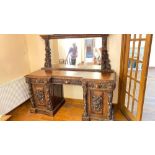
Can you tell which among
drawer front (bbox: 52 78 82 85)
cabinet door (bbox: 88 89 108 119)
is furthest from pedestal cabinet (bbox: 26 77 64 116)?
cabinet door (bbox: 88 89 108 119)

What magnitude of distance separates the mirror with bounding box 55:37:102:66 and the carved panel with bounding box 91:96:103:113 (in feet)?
2.33

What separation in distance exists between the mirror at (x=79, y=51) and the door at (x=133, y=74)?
0.47m

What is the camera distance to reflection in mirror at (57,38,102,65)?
8.72 feet

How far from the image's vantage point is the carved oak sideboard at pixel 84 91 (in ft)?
7.43

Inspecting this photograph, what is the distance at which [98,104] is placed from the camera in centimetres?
237

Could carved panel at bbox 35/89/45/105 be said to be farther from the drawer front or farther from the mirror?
the mirror

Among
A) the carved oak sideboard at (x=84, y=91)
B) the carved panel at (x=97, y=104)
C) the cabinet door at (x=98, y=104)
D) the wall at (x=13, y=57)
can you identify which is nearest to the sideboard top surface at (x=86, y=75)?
the carved oak sideboard at (x=84, y=91)

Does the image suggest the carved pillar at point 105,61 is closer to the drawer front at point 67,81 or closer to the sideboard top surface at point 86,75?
the sideboard top surface at point 86,75

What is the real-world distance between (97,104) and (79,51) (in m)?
1.04

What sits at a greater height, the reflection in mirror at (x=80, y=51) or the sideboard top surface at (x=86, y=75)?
the reflection in mirror at (x=80, y=51)

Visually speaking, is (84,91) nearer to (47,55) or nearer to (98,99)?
(98,99)

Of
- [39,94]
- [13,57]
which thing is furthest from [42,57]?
[39,94]
